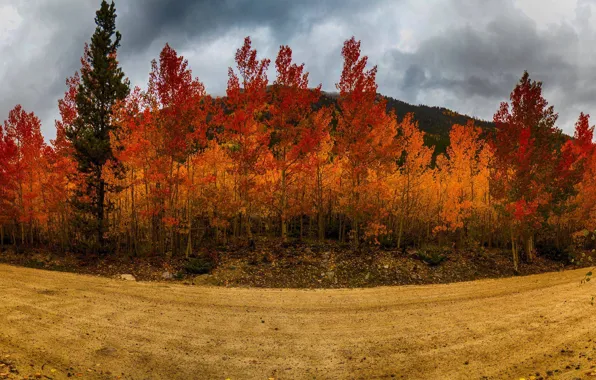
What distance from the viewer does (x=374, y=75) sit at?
2084cm

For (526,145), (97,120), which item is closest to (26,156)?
(97,120)

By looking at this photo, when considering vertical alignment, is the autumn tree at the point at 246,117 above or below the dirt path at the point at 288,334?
above

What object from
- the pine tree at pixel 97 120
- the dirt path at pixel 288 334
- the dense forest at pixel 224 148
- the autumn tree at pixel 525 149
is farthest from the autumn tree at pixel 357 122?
the pine tree at pixel 97 120

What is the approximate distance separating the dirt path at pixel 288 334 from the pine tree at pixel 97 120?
8.31 metres

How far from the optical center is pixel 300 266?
1927cm

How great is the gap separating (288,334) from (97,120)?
18709 millimetres

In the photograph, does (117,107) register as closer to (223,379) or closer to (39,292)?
(39,292)

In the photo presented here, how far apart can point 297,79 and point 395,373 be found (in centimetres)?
1767

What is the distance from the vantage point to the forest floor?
1784 cm

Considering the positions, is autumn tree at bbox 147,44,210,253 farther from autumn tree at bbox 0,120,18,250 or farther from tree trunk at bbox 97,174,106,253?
autumn tree at bbox 0,120,18,250

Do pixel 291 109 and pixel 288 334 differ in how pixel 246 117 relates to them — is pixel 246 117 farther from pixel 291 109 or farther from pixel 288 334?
pixel 288 334

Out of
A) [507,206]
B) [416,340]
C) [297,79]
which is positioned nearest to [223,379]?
[416,340]

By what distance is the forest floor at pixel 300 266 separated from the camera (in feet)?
58.5

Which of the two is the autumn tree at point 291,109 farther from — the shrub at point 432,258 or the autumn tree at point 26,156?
the autumn tree at point 26,156
